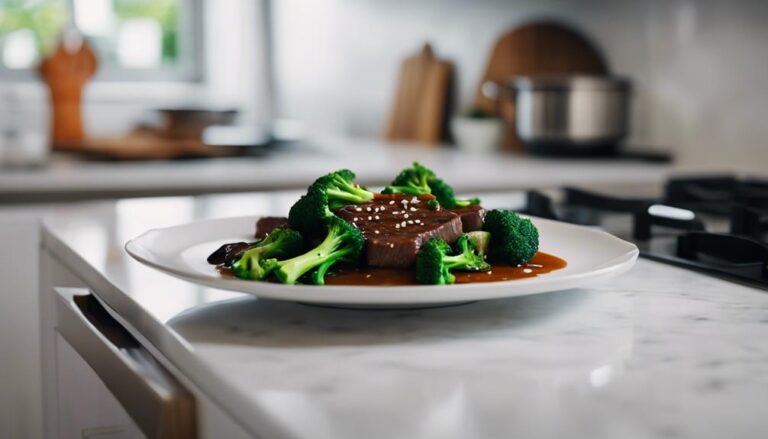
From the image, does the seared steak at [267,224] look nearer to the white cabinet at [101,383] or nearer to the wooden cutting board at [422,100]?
the white cabinet at [101,383]

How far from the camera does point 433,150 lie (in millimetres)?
2561

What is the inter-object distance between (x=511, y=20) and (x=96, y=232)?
5.86 feet

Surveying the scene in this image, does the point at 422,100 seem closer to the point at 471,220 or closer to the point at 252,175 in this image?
the point at 252,175

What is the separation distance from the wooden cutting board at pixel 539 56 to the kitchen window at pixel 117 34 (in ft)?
7.66

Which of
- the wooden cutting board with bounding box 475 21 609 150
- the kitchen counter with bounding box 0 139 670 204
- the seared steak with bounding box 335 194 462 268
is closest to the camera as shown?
the seared steak with bounding box 335 194 462 268

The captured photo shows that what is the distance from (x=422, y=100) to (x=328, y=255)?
2.32 m

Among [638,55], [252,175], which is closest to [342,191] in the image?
[252,175]

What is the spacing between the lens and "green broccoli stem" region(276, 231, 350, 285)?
0.62 m

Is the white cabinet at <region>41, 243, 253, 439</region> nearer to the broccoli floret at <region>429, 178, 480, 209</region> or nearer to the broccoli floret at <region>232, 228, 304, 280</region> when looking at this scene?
the broccoli floret at <region>232, 228, 304, 280</region>

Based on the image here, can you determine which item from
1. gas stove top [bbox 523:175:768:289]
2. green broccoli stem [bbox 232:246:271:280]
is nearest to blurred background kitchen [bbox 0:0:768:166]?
gas stove top [bbox 523:175:768:289]

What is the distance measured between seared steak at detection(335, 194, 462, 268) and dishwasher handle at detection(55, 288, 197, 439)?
0.19m

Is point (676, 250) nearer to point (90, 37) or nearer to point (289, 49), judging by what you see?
point (289, 49)

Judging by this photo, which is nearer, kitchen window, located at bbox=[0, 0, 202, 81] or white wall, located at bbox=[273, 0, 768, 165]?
white wall, located at bbox=[273, 0, 768, 165]

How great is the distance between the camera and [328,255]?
0.66 metres
